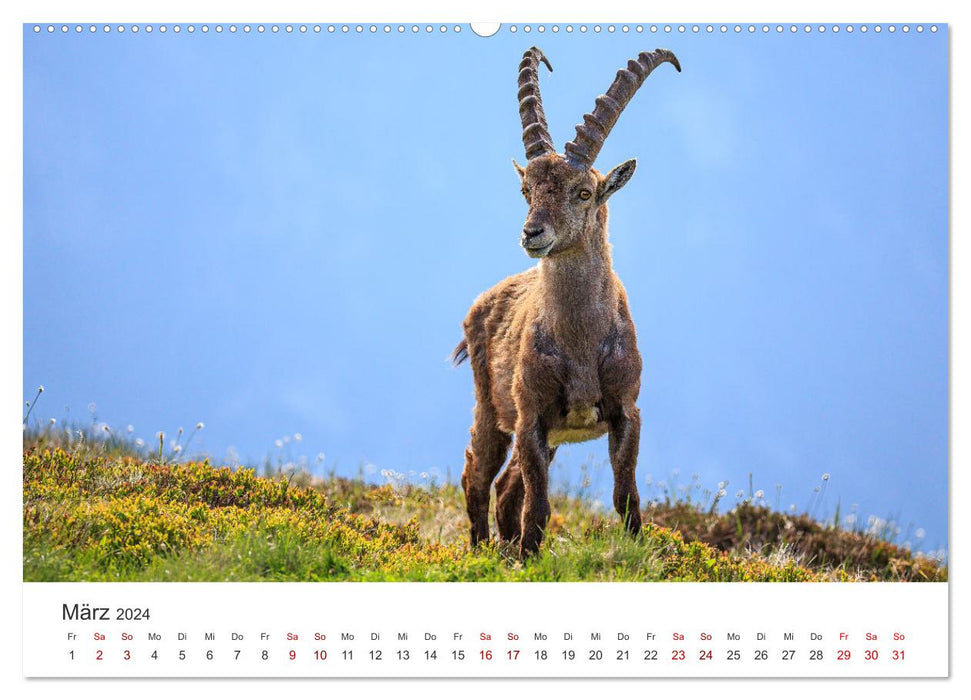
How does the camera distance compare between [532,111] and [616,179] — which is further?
[532,111]

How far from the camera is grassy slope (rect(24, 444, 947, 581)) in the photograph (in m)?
7.88

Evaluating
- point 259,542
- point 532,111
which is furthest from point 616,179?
point 259,542

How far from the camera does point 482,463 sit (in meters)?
10.5

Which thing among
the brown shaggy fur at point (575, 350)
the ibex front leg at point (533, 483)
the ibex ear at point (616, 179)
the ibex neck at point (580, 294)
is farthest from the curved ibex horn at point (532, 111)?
the ibex front leg at point (533, 483)

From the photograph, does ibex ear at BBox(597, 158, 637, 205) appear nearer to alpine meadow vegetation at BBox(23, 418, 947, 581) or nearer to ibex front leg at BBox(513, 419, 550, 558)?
ibex front leg at BBox(513, 419, 550, 558)

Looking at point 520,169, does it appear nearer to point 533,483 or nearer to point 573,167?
point 573,167

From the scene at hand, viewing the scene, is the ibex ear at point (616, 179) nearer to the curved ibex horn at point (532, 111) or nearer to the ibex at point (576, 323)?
the ibex at point (576, 323)

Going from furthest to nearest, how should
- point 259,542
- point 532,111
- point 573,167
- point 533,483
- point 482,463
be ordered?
point 482,463 < point 532,111 < point 533,483 < point 573,167 < point 259,542

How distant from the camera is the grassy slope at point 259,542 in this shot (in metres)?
7.88

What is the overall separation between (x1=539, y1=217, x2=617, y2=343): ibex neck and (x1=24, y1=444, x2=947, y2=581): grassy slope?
5.34 feet

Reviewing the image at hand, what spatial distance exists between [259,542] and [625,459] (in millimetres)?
2913
